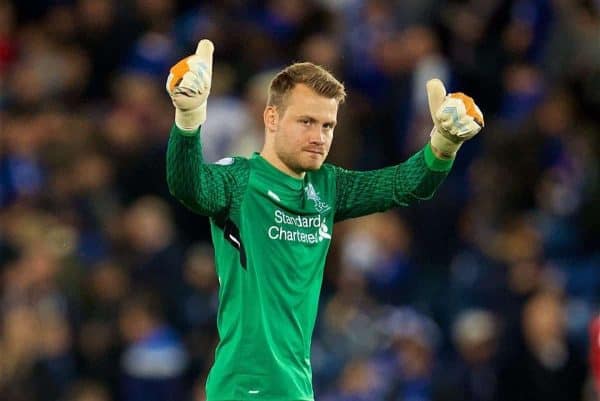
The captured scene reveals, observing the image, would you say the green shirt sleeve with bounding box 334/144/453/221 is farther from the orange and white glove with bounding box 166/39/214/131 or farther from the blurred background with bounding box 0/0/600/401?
the blurred background with bounding box 0/0/600/401

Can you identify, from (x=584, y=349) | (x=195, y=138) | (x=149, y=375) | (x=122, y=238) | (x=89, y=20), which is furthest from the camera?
(x=89, y=20)

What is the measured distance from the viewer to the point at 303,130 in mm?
6664

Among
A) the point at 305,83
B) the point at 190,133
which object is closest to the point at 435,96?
the point at 305,83

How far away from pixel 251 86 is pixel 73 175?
1734mm

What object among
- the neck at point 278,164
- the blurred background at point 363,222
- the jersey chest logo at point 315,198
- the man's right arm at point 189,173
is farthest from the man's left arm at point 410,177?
the blurred background at point 363,222

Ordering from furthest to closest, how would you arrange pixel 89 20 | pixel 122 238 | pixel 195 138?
pixel 89 20, pixel 122 238, pixel 195 138

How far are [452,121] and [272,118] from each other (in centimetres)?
75

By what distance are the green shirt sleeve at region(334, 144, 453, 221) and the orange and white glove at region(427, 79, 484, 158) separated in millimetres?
69

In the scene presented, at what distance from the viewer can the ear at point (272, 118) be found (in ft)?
22.1

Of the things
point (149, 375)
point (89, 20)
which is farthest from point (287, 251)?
point (89, 20)

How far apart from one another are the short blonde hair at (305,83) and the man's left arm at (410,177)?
41cm

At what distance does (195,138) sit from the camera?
637cm

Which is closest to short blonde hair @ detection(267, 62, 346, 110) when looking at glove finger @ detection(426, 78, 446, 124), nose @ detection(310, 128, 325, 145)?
nose @ detection(310, 128, 325, 145)

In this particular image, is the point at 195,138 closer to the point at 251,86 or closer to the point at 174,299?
the point at 174,299
